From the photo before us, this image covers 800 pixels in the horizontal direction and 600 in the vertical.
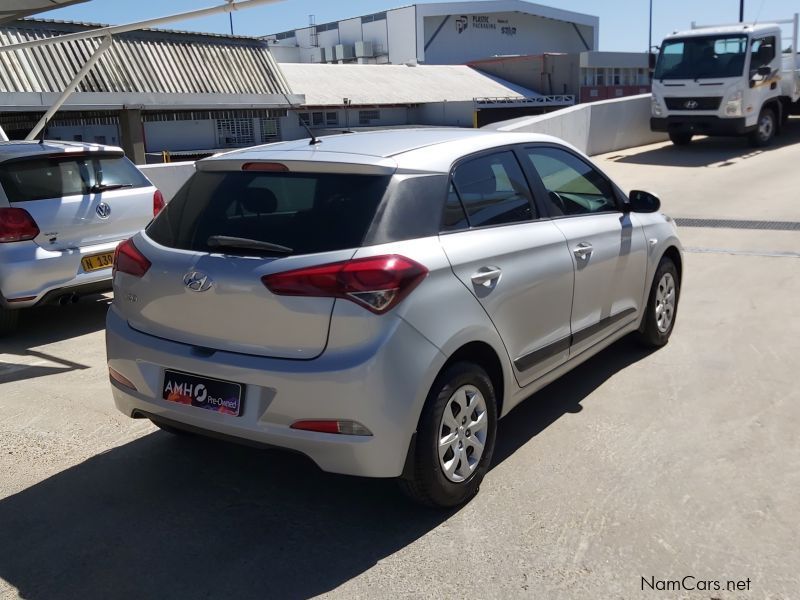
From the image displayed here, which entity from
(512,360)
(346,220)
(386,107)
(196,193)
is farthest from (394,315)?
(386,107)

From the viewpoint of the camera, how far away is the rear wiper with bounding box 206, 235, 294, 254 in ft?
11.0

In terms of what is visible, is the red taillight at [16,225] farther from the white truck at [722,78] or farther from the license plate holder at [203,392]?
the white truck at [722,78]

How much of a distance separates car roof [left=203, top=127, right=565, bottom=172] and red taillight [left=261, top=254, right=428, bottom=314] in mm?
536

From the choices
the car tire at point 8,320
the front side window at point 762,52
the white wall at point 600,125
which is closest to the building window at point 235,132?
the white wall at point 600,125

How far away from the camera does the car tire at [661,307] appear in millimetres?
5570

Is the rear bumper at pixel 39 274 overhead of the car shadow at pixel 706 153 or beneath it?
overhead

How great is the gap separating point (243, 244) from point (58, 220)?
3788mm

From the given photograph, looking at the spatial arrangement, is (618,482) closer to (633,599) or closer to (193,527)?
(633,599)

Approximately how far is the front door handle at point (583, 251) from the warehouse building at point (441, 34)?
5489cm

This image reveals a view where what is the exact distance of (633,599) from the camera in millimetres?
2977

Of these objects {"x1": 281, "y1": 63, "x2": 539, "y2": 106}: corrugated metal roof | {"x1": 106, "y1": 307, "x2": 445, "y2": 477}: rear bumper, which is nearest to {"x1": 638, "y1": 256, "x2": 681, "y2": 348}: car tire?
{"x1": 106, "y1": 307, "x2": 445, "y2": 477}: rear bumper

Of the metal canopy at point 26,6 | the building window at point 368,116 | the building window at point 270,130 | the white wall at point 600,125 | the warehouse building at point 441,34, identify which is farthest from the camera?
the warehouse building at point 441,34

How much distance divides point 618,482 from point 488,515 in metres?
0.70

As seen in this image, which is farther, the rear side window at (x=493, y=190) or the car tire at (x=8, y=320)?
the car tire at (x=8, y=320)
